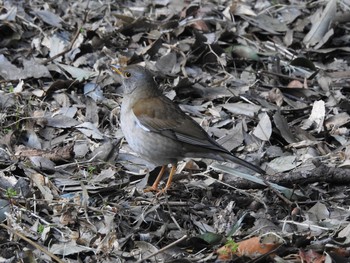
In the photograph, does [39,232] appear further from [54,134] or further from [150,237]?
[54,134]

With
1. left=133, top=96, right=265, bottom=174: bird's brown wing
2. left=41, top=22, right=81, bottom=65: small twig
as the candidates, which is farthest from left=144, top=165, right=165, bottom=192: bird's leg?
left=41, top=22, right=81, bottom=65: small twig

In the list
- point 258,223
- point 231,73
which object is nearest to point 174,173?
point 258,223

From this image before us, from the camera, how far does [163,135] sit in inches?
269

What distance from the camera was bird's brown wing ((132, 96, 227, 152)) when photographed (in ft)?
22.1

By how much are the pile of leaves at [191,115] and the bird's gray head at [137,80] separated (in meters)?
0.56

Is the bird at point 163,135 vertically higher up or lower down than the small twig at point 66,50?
higher up

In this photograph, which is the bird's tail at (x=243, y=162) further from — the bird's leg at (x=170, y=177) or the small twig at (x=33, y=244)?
the small twig at (x=33, y=244)

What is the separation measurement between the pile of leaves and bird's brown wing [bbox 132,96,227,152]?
0.38 m

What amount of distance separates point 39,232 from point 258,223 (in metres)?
1.75

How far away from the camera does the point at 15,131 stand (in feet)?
23.6

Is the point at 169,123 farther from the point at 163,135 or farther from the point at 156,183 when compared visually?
the point at 156,183

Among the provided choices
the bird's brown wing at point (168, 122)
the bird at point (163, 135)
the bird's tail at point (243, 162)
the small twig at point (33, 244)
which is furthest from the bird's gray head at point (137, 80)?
the small twig at point (33, 244)

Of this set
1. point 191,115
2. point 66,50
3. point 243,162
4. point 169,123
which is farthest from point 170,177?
point 66,50

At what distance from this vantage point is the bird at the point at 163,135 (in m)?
6.67
